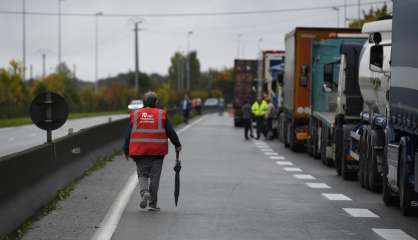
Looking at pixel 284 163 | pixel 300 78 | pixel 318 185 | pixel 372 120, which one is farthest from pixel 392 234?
pixel 300 78

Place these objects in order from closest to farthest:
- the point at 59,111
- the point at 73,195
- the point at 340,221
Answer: the point at 340,221 → the point at 73,195 → the point at 59,111

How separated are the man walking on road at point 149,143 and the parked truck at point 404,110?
2.85 metres

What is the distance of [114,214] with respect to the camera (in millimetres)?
14781

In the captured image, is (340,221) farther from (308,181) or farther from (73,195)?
(308,181)

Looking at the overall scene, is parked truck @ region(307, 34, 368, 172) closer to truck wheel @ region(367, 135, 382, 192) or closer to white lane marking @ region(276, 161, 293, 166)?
white lane marking @ region(276, 161, 293, 166)

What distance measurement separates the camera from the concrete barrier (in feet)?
40.4

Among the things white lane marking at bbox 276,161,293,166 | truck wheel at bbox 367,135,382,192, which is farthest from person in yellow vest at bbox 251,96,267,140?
truck wheel at bbox 367,135,382,192

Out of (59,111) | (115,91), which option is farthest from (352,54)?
(115,91)

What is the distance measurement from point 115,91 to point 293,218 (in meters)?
109

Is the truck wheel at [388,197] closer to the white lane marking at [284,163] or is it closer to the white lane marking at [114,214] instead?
the white lane marking at [114,214]

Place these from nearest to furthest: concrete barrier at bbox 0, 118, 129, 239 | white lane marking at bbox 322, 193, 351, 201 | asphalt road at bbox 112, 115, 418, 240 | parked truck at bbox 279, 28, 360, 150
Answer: concrete barrier at bbox 0, 118, 129, 239, asphalt road at bbox 112, 115, 418, 240, white lane marking at bbox 322, 193, 351, 201, parked truck at bbox 279, 28, 360, 150

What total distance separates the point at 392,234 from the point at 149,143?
4022 mm

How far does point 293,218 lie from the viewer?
14438mm

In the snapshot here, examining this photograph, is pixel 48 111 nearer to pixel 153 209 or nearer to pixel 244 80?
Answer: pixel 153 209
